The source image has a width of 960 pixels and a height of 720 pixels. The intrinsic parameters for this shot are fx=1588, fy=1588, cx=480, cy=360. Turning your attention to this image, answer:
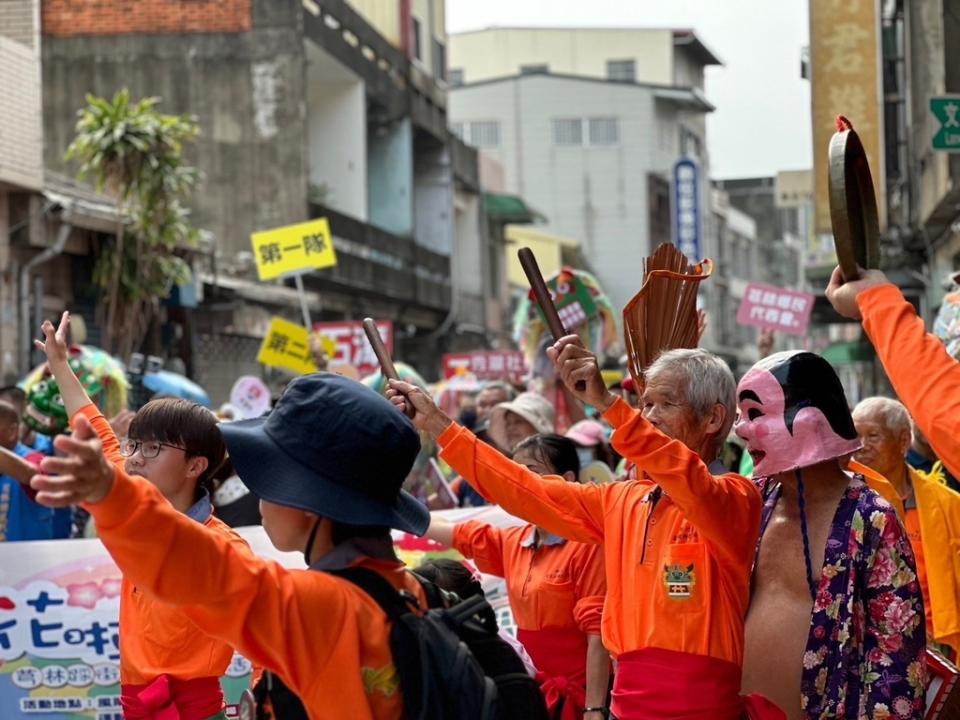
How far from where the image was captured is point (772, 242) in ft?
267

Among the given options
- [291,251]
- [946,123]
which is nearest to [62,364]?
[946,123]

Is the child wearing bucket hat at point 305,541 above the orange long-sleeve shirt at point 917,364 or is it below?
below

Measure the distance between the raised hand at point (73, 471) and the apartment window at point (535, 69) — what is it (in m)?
53.8

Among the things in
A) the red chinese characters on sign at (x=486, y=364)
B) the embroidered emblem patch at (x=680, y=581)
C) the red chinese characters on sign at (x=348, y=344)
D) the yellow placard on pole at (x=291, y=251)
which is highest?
the yellow placard on pole at (x=291, y=251)

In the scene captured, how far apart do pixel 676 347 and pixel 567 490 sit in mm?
802

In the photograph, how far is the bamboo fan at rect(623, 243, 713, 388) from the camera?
16.4 ft

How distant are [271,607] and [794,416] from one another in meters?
1.88

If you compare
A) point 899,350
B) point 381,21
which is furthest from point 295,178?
point 899,350

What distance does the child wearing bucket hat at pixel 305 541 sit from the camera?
2820mm

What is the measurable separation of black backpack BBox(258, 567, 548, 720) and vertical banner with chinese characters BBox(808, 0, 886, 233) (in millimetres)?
19417

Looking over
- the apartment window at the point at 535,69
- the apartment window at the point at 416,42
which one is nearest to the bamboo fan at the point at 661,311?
the apartment window at the point at 416,42

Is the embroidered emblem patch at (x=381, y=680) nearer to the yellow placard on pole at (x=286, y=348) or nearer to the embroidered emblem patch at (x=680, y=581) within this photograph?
the embroidered emblem patch at (x=680, y=581)

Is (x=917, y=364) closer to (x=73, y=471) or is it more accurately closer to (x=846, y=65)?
(x=73, y=471)

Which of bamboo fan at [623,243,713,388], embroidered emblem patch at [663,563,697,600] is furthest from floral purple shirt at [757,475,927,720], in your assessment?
bamboo fan at [623,243,713,388]
